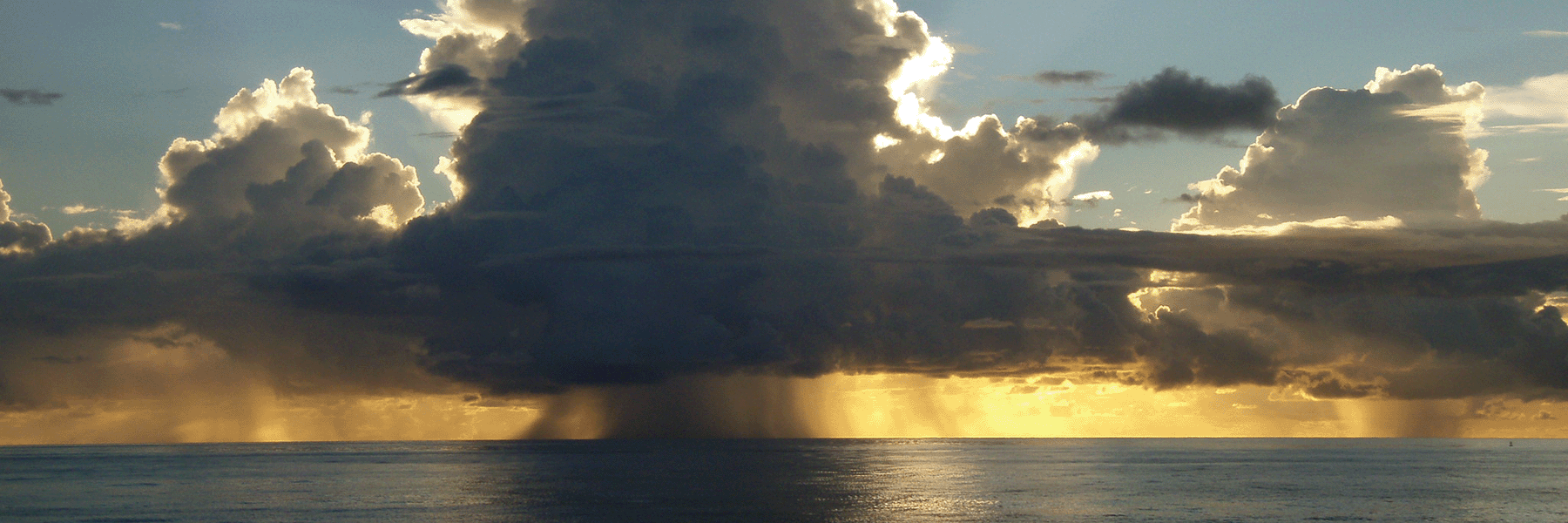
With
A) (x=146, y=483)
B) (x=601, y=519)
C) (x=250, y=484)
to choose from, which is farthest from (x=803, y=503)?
(x=146, y=483)

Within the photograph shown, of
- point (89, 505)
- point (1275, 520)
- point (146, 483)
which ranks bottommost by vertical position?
point (1275, 520)

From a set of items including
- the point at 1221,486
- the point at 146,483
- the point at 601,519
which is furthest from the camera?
the point at 146,483

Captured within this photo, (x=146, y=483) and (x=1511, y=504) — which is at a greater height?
(x=146, y=483)

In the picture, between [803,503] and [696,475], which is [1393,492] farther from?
[696,475]

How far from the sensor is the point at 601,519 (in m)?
109

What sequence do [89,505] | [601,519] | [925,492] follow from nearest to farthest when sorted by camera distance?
1. [601,519]
2. [89,505]
3. [925,492]

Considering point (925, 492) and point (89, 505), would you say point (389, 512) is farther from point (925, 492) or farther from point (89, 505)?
point (925, 492)

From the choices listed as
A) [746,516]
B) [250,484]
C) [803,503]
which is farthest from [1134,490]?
[250,484]

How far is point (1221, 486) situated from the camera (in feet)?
561

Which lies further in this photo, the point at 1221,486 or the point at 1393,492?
the point at 1221,486

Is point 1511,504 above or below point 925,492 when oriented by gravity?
below

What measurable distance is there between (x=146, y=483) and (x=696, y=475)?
8945 centimetres

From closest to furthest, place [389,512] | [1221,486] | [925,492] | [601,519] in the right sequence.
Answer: [601,519], [389,512], [925,492], [1221,486]

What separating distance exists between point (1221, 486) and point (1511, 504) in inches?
1597
